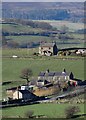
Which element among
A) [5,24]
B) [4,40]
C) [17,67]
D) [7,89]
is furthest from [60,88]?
[5,24]

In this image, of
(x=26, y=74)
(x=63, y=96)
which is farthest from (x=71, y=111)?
(x=26, y=74)

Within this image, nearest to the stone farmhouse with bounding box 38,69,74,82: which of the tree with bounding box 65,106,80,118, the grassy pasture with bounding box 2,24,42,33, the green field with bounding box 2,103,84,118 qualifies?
the green field with bounding box 2,103,84,118

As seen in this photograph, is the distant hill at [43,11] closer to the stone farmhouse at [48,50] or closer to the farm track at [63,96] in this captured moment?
the stone farmhouse at [48,50]

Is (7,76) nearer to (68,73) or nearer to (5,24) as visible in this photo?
(68,73)

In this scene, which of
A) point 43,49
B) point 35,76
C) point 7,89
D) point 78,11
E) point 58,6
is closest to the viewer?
point 7,89

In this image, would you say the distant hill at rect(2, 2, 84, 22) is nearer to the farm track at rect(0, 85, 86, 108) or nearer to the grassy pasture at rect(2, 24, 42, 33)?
the grassy pasture at rect(2, 24, 42, 33)

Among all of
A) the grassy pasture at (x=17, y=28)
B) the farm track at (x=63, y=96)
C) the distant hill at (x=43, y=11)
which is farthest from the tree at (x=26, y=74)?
the distant hill at (x=43, y=11)

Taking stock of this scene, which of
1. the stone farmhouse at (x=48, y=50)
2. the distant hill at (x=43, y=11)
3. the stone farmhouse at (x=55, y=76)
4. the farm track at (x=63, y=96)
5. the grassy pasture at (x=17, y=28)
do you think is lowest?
the farm track at (x=63, y=96)
